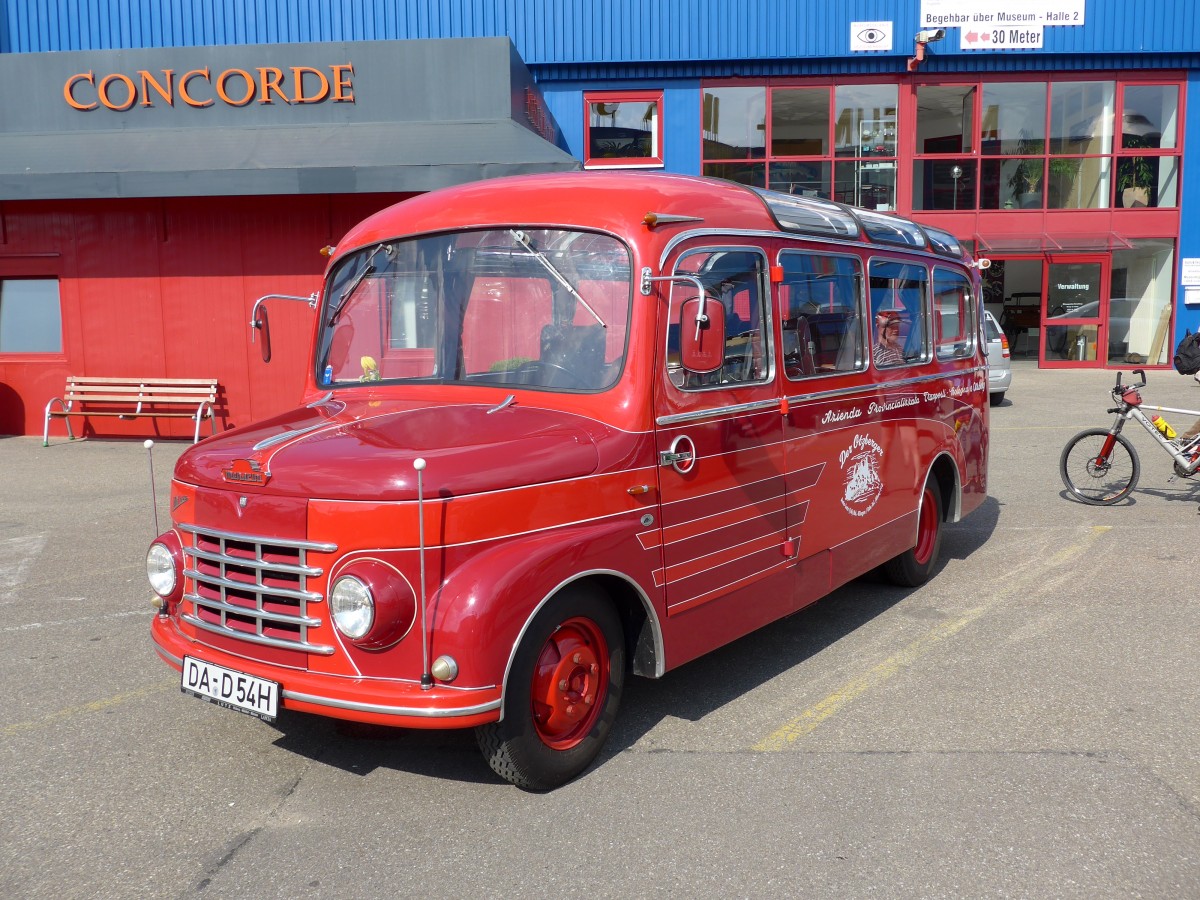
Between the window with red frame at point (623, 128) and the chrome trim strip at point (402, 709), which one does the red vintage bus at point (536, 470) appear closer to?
the chrome trim strip at point (402, 709)

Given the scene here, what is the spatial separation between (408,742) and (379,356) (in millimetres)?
1766

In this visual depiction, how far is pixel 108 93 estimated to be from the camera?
13953 millimetres

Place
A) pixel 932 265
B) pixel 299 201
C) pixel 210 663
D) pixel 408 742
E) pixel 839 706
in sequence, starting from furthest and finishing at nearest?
pixel 299 201, pixel 932 265, pixel 839 706, pixel 408 742, pixel 210 663

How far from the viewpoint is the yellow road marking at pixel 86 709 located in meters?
4.52

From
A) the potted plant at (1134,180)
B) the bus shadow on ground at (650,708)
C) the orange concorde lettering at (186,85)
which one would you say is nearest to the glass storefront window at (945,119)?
the potted plant at (1134,180)

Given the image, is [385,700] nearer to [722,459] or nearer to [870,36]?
[722,459]

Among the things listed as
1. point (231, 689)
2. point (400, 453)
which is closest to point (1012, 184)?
point (400, 453)

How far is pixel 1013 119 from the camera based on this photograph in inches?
802

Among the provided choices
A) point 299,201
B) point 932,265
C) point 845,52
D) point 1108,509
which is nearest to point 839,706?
point 932,265

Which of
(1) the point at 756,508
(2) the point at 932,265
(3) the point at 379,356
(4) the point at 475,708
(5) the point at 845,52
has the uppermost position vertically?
(5) the point at 845,52

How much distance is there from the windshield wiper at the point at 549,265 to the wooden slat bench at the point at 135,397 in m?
10.6

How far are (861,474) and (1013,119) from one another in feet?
57.7

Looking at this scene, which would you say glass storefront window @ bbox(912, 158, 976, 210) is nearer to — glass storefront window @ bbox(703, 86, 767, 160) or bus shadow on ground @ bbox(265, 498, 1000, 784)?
glass storefront window @ bbox(703, 86, 767, 160)

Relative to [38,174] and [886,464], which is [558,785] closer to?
[886,464]
